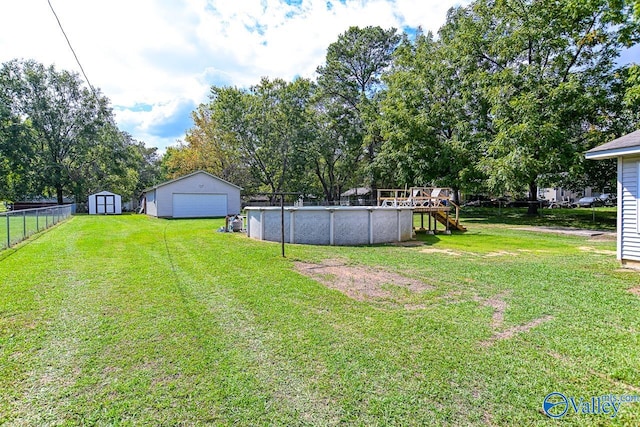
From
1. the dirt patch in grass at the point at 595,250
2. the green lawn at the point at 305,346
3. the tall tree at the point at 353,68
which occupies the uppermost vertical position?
the tall tree at the point at 353,68

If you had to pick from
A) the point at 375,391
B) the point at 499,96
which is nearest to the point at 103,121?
the point at 499,96

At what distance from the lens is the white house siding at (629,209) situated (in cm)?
668

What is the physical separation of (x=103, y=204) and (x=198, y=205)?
43.0ft

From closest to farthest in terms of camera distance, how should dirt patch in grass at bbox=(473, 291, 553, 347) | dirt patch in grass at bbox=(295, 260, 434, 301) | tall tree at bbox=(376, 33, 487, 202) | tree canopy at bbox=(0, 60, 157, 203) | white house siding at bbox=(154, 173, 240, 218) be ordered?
dirt patch in grass at bbox=(473, 291, 553, 347) → dirt patch in grass at bbox=(295, 260, 434, 301) → tall tree at bbox=(376, 33, 487, 202) → white house siding at bbox=(154, 173, 240, 218) → tree canopy at bbox=(0, 60, 157, 203)

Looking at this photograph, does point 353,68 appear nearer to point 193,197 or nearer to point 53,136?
point 193,197

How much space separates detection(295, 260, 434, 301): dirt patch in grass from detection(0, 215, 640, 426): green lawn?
8 cm

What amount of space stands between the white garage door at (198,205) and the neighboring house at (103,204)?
12.2 m

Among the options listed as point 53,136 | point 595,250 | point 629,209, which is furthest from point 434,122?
point 53,136

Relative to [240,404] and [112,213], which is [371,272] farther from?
[112,213]

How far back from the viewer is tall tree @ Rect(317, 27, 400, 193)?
102ft

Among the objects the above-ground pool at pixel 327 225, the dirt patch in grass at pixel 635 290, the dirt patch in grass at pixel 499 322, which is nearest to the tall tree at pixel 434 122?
the above-ground pool at pixel 327 225
